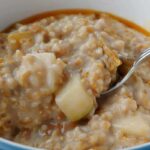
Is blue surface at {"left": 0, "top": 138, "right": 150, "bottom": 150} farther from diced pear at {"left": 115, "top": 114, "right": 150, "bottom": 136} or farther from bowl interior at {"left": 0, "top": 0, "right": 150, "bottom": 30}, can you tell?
bowl interior at {"left": 0, "top": 0, "right": 150, "bottom": 30}

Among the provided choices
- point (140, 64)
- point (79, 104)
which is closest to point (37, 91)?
point (79, 104)

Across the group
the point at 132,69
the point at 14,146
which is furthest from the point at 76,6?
the point at 14,146

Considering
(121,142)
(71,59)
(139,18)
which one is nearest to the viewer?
(121,142)

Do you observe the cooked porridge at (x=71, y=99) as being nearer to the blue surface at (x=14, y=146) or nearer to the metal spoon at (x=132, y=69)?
the metal spoon at (x=132, y=69)

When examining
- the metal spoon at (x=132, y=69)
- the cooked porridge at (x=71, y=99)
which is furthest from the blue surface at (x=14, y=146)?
the metal spoon at (x=132, y=69)

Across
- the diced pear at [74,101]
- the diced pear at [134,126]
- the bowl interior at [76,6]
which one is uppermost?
the bowl interior at [76,6]

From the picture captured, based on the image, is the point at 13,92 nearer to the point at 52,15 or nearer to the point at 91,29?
the point at 91,29
